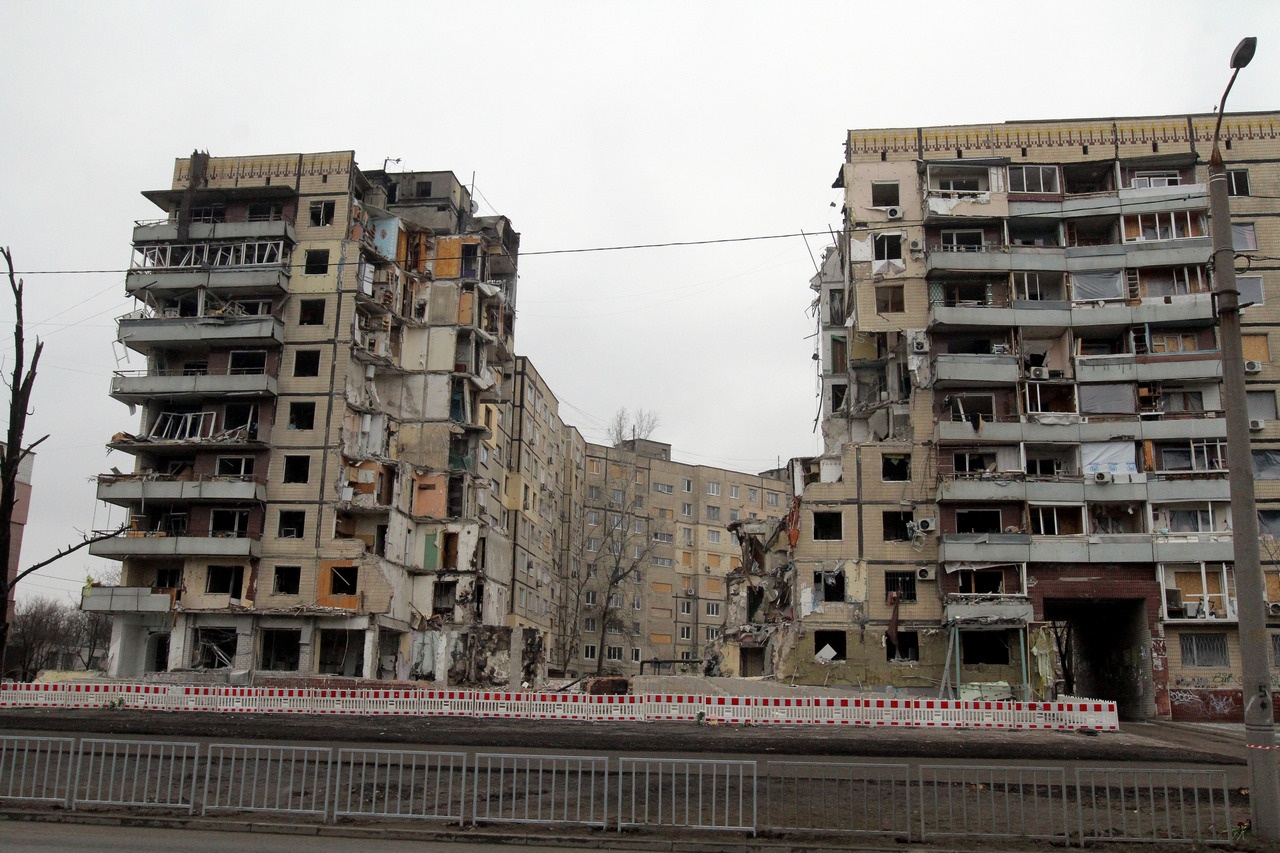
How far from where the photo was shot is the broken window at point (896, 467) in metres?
47.5

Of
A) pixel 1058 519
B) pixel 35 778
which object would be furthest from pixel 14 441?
pixel 1058 519

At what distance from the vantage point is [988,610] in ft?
144

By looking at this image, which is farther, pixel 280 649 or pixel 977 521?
pixel 280 649

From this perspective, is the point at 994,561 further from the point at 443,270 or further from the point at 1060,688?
the point at 443,270

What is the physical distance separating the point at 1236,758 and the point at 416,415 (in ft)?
136

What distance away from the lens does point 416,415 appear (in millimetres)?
56594

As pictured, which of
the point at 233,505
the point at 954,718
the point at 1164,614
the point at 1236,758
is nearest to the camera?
the point at 1236,758

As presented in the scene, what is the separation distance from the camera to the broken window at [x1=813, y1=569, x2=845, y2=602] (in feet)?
152

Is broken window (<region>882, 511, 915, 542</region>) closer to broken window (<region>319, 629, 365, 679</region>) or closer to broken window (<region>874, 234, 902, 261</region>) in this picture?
broken window (<region>874, 234, 902, 261</region>)

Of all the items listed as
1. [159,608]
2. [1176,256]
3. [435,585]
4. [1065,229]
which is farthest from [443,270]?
[1176,256]

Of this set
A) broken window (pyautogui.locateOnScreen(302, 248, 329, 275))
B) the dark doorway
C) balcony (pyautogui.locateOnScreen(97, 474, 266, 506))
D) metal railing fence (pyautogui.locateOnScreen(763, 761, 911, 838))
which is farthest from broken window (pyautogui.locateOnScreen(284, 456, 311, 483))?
metal railing fence (pyautogui.locateOnScreen(763, 761, 911, 838))

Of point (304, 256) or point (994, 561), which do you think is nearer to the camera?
point (994, 561)

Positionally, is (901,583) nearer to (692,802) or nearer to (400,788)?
(692,802)

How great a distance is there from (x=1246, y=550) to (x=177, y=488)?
150 ft
